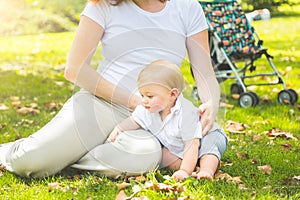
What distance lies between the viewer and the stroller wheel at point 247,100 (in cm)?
496

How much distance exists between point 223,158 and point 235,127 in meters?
0.79

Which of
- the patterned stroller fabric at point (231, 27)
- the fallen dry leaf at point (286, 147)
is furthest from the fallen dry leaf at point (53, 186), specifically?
the patterned stroller fabric at point (231, 27)

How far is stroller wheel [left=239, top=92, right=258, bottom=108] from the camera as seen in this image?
4.96 meters

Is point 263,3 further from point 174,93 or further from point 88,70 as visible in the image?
point 174,93

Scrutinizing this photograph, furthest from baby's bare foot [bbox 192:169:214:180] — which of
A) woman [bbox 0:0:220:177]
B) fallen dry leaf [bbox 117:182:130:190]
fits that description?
fallen dry leaf [bbox 117:182:130:190]

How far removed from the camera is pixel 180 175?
2863 mm

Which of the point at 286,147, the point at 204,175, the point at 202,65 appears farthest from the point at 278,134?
the point at 204,175

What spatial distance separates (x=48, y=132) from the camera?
3.06 metres

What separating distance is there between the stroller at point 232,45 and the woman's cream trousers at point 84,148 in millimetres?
2215

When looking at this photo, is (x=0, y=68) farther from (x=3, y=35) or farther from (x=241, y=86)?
(x=3, y=35)

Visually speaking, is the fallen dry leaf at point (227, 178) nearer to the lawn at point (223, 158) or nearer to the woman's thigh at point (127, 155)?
the lawn at point (223, 158)

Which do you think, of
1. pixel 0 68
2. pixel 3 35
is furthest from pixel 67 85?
pixel 3 35

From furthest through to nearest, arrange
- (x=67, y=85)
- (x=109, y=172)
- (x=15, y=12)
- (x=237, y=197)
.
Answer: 1. (x=15, y=12)
2. (x=67, y=85)
3. (x=109, y=172)
4. (x=237, y=197)

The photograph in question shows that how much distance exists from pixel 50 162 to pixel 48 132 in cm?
16
